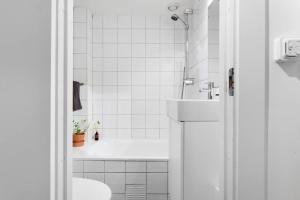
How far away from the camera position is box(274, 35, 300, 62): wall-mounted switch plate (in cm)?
68

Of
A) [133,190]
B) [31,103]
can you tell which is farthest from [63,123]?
[133,190]

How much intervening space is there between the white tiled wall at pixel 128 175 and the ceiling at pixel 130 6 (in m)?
1.79

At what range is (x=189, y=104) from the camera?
4.83 ft

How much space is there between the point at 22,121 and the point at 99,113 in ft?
8.53

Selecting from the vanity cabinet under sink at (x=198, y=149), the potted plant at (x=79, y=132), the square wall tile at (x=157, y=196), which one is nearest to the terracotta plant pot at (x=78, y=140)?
the potted plant at (x=79, y=132)

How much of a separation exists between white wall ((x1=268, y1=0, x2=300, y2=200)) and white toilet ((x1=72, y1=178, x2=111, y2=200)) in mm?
1025

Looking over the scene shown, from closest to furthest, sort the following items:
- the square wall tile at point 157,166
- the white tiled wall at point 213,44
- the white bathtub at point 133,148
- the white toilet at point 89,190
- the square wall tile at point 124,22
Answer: the white toilet at point 89,190 < the white tiled wall at point 213,44 < the square wall tile at point 157,166 < the white bathtub at point 133,148 < the square wall tile at point 124,22

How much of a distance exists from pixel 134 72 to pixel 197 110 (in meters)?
1.73

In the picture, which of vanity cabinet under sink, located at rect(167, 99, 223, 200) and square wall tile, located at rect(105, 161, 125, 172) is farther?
square wall tile, located at rect(105, 161, 125, 172)

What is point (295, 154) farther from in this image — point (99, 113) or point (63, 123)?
point (99, 113)

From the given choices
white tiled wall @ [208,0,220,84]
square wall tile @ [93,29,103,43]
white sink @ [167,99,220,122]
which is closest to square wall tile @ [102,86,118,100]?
square wall tile @ [93,29,103,43]

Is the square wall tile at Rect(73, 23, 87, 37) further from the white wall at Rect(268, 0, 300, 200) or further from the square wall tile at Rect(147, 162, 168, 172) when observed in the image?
the white wall at Rect(268, 0, 300, 200)

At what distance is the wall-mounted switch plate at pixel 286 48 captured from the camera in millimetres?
676

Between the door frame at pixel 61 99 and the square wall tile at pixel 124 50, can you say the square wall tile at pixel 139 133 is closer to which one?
the square wall tile at pixel 124 50
